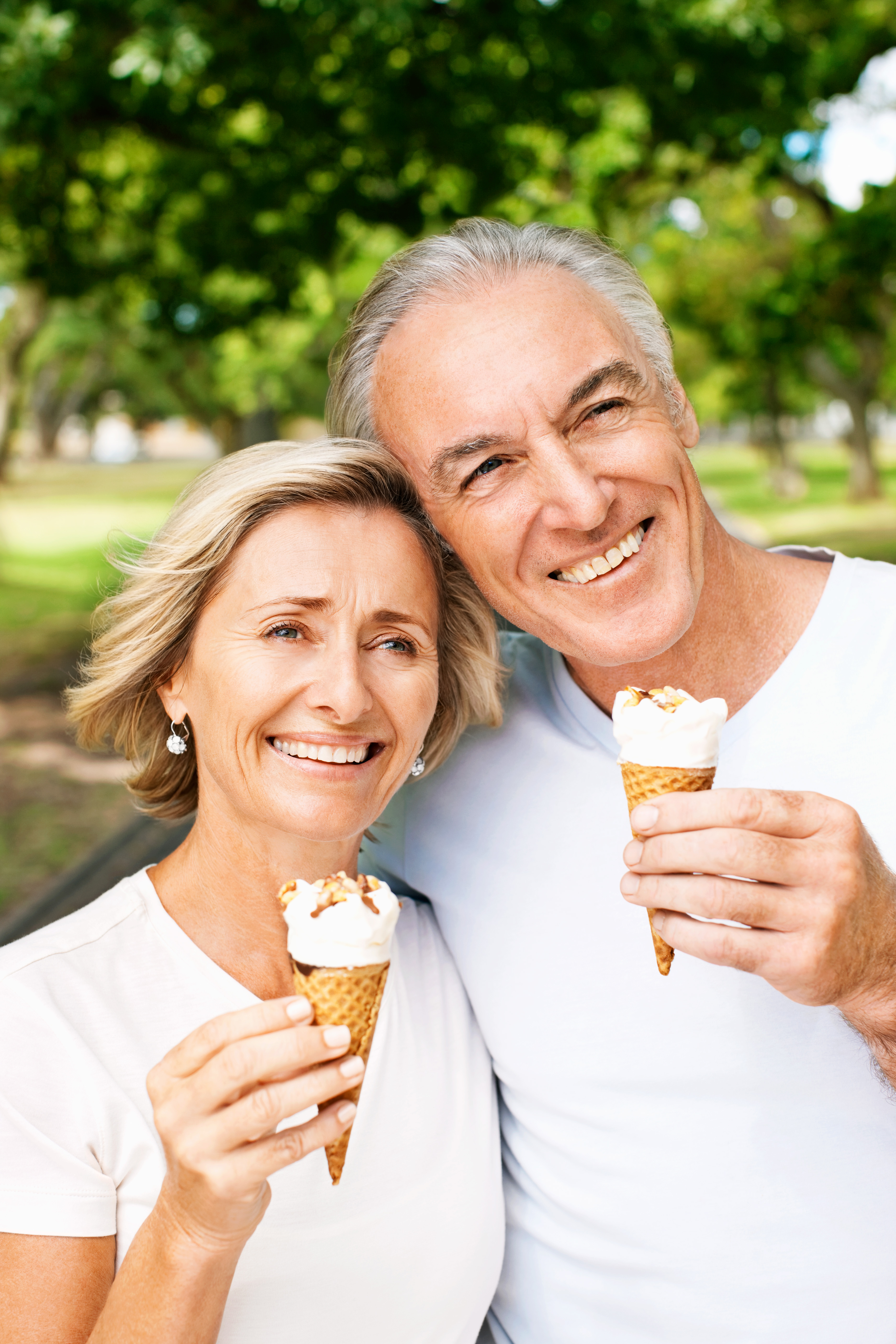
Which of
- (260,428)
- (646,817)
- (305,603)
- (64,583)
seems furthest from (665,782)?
(260,428)

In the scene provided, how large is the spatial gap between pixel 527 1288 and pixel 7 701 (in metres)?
12.7

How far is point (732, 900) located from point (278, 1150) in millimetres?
812

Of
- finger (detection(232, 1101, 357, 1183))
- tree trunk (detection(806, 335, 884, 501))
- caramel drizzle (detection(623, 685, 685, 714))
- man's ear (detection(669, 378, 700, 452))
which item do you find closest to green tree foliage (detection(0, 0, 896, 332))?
man's ear (detection(669, 378, 700, 452))

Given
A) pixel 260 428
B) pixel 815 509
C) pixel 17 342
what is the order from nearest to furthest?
1. pixel 17 342
2. pixel 260 428
3. pixel 815 509

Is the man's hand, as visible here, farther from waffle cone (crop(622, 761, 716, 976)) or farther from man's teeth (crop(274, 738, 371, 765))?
man's teeth (crop(274, 738, 371, 765))

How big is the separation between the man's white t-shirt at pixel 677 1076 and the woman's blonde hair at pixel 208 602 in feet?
0.93

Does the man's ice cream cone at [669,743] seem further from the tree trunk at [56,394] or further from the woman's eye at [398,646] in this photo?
the tree trunk at [56,394]

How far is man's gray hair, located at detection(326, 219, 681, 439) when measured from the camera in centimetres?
290

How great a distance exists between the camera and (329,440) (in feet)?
9.17

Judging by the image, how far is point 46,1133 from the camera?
7.13 ft

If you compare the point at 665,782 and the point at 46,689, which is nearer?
the point at 665,782

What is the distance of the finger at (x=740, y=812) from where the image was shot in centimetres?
186

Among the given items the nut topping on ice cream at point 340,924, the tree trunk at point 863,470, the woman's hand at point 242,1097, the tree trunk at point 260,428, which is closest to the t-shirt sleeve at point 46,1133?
the woman's hand at point 242,1097

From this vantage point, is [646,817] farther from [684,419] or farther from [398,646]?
[684,419]
